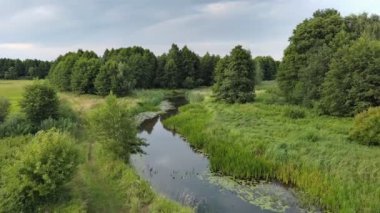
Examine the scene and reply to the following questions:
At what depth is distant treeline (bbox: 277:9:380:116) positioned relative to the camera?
3192cm

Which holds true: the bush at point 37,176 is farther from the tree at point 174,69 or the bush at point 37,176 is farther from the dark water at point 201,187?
the tree at point 174,69

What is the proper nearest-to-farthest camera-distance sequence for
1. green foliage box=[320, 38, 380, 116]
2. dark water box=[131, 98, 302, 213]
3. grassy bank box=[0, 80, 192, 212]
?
grassy bank box=[0, 80, 192, 212]
dark water box=[131, 98, 302, 213]
green foliage box=[320, 38, 380, 116]

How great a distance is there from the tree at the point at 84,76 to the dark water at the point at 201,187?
33.1 meters

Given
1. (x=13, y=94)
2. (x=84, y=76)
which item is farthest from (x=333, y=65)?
(x=13, y=94)

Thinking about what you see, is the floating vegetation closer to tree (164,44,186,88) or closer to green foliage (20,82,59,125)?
green foliage (20,82,59,125)

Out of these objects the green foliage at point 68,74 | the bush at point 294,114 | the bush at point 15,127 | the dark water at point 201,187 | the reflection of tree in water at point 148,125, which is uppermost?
the green foliage at point 68,74

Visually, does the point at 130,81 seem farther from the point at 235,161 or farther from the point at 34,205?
the point at 34,205

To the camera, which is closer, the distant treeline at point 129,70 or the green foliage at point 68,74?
the distant treeline at point 129,70

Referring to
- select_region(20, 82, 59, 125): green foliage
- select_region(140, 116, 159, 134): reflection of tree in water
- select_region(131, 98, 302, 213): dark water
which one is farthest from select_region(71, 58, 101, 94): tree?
select_region(131, 98, 302, 213): dark water

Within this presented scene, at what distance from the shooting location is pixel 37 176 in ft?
47.5

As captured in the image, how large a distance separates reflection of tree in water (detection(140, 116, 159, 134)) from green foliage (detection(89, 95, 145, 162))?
47.6 feet

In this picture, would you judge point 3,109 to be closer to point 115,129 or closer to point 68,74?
point 115,129

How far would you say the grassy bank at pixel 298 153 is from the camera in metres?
16.9

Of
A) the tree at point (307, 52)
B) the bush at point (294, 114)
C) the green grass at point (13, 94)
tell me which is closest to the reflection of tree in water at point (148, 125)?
the green grass at point (13, 94)
